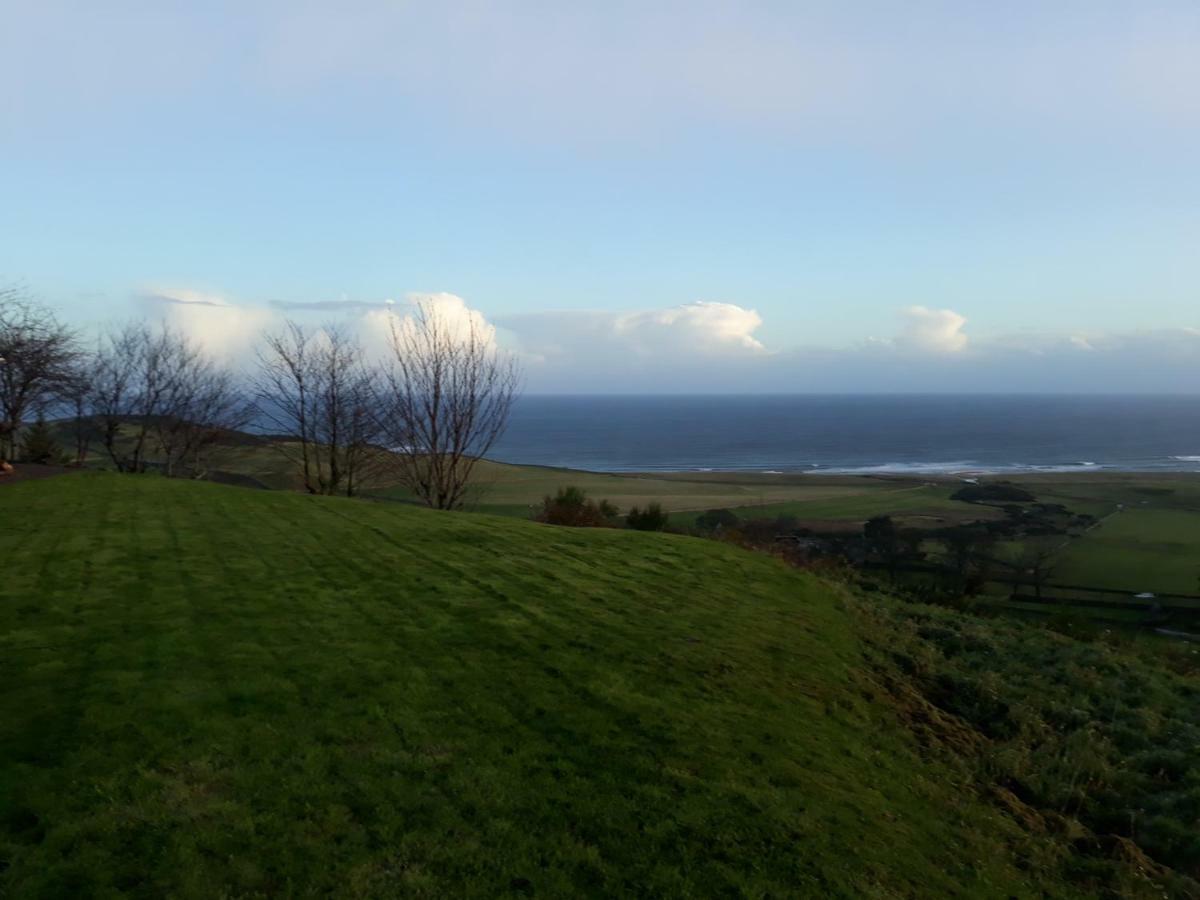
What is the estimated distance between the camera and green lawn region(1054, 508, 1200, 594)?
124ft

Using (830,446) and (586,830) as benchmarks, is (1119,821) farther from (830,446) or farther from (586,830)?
(830,446)

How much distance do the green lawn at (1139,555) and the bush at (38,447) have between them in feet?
159

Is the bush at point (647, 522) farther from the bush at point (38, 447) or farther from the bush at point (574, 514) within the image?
the bush at point (38, 447)

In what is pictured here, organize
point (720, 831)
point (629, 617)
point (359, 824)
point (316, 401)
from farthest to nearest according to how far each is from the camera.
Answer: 1. point (316, 401)
2. point (629, 617)
3. point (720, 831)
4. point (359, 824)

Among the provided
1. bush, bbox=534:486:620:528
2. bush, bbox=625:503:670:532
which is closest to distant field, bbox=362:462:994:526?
bush, bbox=534:486:620:528

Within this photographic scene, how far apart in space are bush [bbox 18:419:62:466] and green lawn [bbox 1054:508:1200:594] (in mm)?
48537

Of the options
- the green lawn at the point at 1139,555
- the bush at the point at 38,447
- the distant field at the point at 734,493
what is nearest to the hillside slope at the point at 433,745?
the bush at the point at 38,447

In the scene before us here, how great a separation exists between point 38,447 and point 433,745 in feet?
115

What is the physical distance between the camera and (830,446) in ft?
475

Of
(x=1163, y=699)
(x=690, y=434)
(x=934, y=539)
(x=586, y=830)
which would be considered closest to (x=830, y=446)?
(x=690, y=434)

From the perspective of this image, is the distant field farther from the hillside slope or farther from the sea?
the hillside slope

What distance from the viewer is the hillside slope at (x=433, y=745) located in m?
4.73

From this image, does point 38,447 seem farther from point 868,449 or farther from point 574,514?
point 868,449

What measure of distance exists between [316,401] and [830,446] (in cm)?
12877
